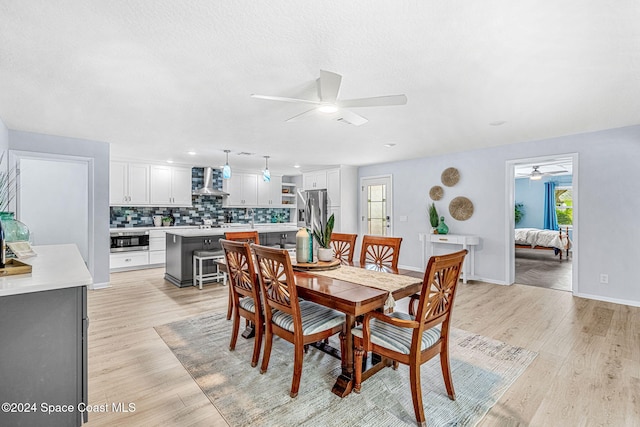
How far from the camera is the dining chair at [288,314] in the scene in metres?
1.92

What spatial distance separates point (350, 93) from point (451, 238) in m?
3.57

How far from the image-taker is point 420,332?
170 centimetres

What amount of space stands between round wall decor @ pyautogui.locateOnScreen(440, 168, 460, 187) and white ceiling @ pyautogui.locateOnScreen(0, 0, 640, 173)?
1.69m

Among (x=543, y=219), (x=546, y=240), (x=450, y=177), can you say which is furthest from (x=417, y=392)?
(x=543, y=219)

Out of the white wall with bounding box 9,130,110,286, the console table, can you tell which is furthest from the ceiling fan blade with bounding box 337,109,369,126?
the white wall with bounding box 9,130,110,286

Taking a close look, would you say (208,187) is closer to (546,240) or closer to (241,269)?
(241,269)

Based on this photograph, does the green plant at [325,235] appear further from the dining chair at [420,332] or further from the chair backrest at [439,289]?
the chair backrest at [439,289]

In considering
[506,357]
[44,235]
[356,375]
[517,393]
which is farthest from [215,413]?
[44,235]

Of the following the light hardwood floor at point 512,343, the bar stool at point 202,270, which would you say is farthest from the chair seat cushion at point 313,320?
the bar stool at point 202,270

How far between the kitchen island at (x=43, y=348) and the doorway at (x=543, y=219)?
5406mm

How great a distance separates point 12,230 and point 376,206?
5897 millimetres

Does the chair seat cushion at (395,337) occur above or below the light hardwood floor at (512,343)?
above

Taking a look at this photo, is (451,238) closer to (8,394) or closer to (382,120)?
(382,120)

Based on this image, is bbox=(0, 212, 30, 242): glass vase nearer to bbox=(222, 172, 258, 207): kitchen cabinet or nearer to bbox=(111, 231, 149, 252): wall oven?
bbox=(111, 231, 149, 252): wall oven
